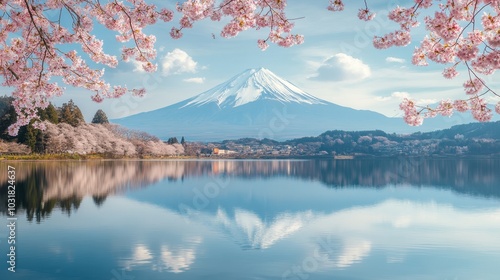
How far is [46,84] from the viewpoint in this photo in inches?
231

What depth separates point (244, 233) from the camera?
1101 cm

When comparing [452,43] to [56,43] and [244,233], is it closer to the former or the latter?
[56,43]

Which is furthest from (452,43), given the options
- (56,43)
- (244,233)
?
(244,233)

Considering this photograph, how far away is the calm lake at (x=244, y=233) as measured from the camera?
25.0ft

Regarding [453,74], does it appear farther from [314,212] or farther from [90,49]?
[314,212]

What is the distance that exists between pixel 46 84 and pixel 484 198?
18.3 metres

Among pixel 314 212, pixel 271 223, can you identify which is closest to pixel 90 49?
pixel 271 223

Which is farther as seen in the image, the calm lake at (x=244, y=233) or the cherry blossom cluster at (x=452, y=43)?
the calm lake at (x=244, y=233)

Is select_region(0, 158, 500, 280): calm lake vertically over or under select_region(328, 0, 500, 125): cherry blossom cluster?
under

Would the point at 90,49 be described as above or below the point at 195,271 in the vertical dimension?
above

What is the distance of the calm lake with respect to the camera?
25.0ft

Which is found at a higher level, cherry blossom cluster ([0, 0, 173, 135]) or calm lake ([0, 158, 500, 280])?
cherry blossom cluster ([0, 0, 173, 135])

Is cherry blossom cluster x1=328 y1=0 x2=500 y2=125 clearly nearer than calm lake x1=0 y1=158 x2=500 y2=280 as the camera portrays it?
Yes

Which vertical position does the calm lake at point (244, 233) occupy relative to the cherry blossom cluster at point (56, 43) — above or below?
below
